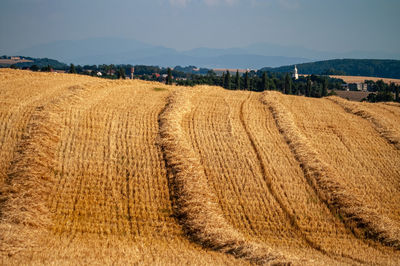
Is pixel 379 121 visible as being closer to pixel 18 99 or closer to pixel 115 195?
pixel 115 195

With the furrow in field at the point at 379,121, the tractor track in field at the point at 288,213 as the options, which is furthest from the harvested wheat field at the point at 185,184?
the furrow in field at the point at 379,121

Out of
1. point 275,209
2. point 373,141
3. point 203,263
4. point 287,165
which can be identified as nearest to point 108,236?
point 203,263

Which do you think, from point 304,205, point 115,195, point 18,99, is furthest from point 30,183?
point 304,205

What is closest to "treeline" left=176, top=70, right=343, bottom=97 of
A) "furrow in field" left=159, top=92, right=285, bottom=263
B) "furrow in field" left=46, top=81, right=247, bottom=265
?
"furrow in field" left=46, top=81, right=247, bottom=265

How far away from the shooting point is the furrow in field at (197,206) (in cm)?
1034

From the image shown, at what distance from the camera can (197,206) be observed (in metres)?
11.9

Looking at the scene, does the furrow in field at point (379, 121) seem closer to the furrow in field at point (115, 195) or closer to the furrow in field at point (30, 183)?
the furrow in field at point (115, 195)

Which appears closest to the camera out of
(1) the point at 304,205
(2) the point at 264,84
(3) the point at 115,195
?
(3) the point at 115,195

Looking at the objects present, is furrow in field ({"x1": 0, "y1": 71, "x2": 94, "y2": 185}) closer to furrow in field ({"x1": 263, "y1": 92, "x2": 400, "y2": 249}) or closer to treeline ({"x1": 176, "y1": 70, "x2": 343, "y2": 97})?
furrow in field ({"x1": 263, "y1": 92, "x2": 400, "y2": 249})

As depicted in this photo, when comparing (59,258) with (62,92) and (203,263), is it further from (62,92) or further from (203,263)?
(62,92)

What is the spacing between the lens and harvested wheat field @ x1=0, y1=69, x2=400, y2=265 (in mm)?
10430

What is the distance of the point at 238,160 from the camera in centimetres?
1495

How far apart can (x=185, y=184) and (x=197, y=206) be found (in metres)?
1.10

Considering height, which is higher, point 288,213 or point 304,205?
point 304,205
